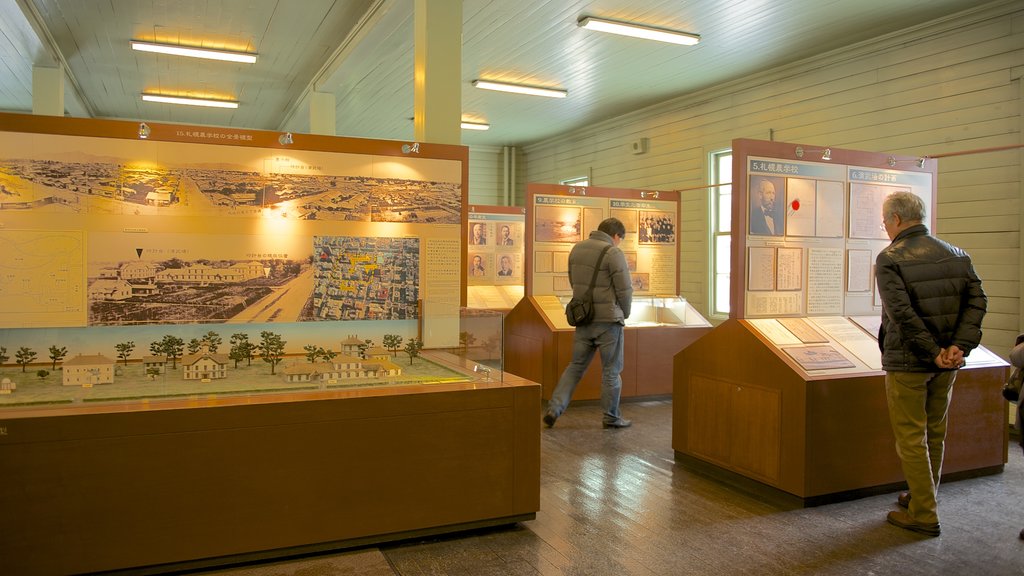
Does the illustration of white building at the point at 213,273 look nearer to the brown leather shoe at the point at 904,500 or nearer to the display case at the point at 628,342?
the display case at the point at 628,342

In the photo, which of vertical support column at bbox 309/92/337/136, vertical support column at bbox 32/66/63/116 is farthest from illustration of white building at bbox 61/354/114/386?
vertical support column at bbox 32/66/63/116

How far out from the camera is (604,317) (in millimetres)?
6285

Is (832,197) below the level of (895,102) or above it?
below

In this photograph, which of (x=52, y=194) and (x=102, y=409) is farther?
(x=52, y=194)

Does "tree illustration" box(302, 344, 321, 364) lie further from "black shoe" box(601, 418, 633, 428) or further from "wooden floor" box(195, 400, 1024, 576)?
"black shoe" box(601, 418, 633, 428)

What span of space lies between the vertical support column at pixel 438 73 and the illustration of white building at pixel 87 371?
312 centimetres

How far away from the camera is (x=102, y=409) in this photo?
3162mm

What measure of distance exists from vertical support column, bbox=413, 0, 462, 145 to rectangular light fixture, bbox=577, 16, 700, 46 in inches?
73.7

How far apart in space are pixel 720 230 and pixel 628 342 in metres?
3.24

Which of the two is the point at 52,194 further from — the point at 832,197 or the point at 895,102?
the point at 895,102

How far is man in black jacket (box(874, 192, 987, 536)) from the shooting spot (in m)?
3.87

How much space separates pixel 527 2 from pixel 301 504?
5.40 metres

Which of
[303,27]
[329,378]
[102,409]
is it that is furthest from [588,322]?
[303,27]

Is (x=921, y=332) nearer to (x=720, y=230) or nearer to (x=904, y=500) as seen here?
(x=904, y=500)
